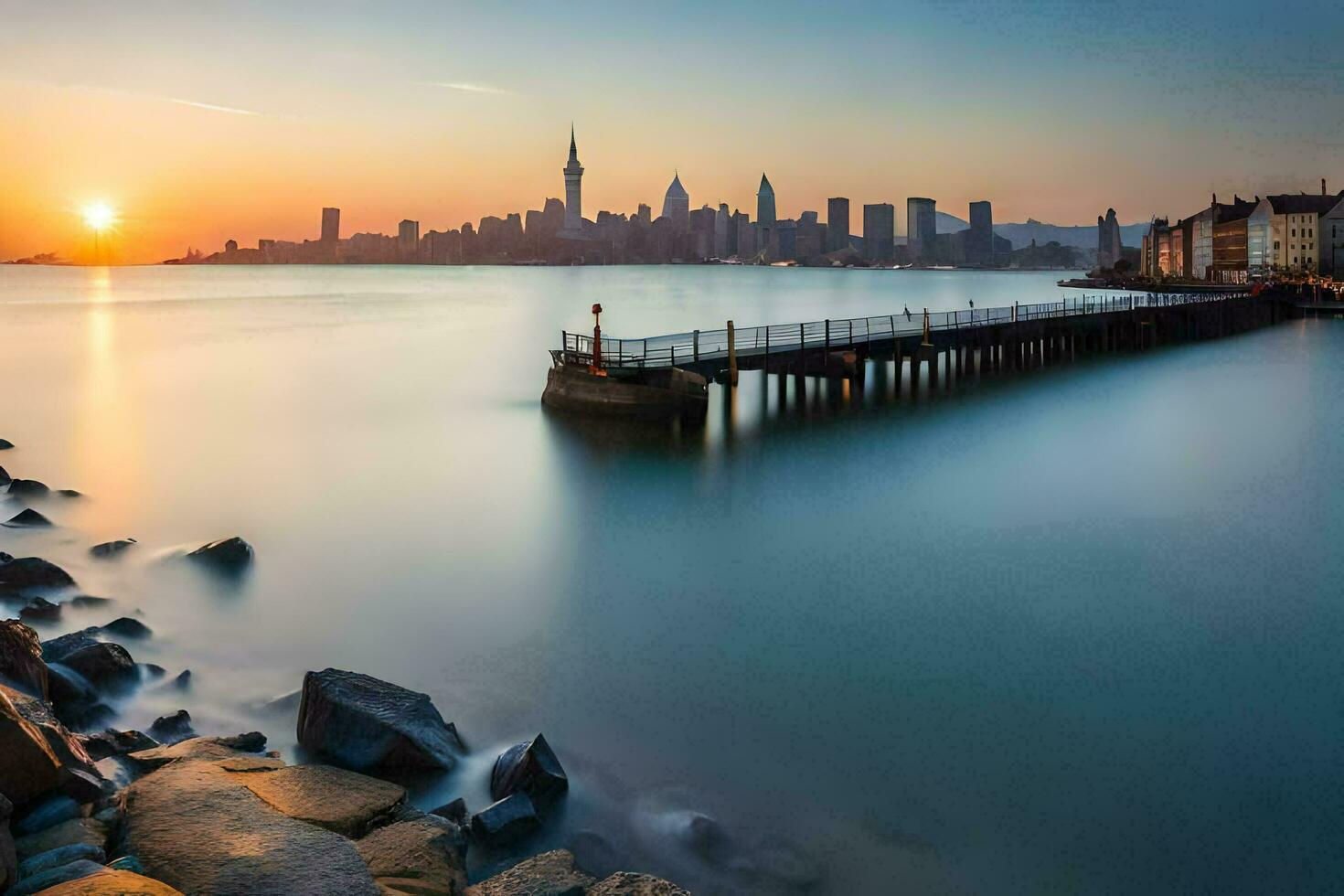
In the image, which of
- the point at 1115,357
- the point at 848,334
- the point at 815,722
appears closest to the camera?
the point at 815,722

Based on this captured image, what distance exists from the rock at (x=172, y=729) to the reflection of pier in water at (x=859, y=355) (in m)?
19.2

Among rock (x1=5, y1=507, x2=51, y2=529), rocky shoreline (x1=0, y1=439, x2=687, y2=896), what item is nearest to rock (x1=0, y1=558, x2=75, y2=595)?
rocky shoreline (x1=0, y1=439, x2=687, y2=896)

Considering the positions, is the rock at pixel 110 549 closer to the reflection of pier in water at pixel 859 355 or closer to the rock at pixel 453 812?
the rock at pixel 453 812

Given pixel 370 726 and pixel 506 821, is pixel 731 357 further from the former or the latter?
pixel 506 821

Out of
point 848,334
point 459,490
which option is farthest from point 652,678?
point 848,334

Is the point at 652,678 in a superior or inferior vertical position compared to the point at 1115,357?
inferior

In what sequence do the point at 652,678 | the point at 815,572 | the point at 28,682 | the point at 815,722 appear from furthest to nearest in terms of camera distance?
the point at 815,572
the point at 652,678
the point at 815,722
the point at 28,682

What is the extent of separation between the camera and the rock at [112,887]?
6.33 meters

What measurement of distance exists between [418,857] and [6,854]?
2721 mm

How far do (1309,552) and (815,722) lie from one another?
1331 cm

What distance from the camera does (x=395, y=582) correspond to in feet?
58.9

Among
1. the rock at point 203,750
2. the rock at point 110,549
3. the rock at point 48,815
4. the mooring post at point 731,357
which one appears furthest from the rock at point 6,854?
the mooring post at point 731,357

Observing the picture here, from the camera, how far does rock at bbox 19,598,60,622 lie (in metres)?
14.9

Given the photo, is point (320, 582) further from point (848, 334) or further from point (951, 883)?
point (848, 334)
